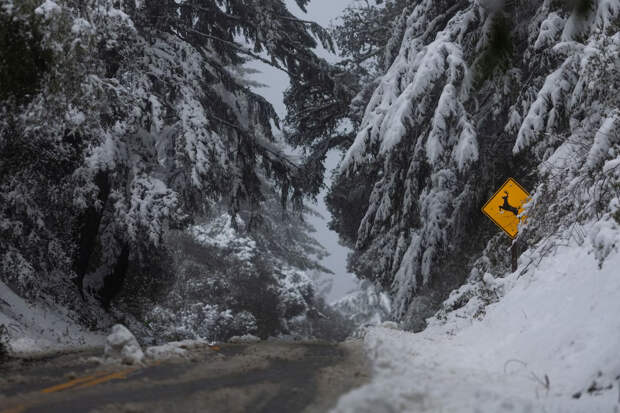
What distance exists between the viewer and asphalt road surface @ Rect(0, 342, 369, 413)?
5.09m

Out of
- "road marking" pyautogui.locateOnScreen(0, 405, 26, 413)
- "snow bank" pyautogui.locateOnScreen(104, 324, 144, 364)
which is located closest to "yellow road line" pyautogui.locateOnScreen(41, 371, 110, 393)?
"road marking" pyautogui.locateOnScreen(0, 405, 26, 413)

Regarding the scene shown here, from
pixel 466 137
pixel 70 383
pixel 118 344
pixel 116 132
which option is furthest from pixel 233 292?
pixel 70 383

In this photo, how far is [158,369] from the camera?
7.15 meters

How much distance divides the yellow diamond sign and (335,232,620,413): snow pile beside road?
1.93 m

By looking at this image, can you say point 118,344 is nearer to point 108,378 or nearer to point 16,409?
point 108,378

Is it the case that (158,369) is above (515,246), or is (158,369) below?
above

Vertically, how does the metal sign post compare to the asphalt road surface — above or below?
below

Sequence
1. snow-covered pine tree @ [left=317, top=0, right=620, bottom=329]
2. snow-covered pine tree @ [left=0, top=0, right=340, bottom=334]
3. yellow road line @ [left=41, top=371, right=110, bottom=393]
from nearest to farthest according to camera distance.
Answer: yellow road line @ [left=41, top=371, right=110, bottom=393], snow-covered pine tree @ [left=317, top=0, right=620, bottom=329], snow-covered pine tree @ [left=0, top=0, right=340, bottom=334]

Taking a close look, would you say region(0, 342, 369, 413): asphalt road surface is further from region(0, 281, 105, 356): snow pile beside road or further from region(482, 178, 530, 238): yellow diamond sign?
region(482, 178, 530, 238): yellow diamond sign

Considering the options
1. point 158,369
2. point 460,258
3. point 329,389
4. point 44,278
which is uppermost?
point 44,278

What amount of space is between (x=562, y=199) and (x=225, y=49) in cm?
1326

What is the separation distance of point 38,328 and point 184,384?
742 centimetres

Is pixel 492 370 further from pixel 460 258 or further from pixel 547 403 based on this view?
pixel 460 258

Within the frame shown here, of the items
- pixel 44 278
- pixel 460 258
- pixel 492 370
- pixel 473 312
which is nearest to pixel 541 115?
pixel 473 312
